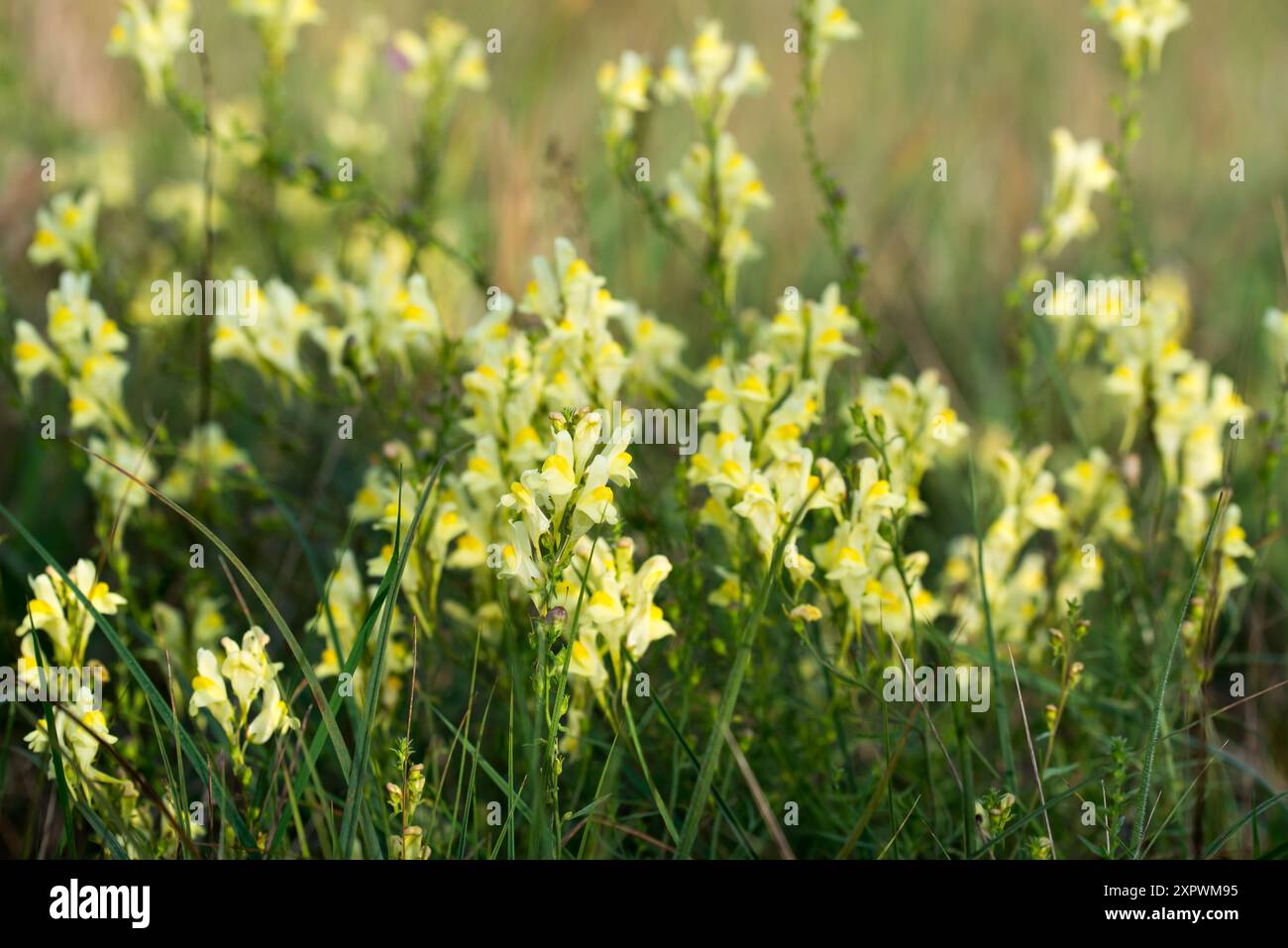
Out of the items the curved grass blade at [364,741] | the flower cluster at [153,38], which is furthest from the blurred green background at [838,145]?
the curved grass blade at [364,741]

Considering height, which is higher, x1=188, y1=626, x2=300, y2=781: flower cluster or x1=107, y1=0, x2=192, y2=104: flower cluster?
x1=107, y1=0, x2=192, y2=104: flower cluster

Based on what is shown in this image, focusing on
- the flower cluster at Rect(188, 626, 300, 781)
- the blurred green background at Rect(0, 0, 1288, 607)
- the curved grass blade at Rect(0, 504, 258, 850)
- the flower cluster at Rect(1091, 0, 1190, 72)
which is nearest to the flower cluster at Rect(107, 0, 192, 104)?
the blurred green background at Rect(0, 0, 1288, 607)

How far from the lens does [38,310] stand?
381 centimetres

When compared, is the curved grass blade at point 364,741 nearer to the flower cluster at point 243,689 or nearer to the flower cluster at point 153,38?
the flower cluster at point 243,689

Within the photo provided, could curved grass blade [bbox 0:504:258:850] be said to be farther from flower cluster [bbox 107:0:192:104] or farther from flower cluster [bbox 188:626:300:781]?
flower cluster [bbox 107:0:192:104]

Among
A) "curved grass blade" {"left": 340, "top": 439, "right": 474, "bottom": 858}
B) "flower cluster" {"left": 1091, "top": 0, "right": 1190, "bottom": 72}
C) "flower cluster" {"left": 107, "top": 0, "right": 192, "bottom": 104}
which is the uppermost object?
"flower cluster" {"left": 107, "top": 0, "right": 192, "bottom": 104}

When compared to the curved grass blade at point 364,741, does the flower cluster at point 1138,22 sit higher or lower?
higher

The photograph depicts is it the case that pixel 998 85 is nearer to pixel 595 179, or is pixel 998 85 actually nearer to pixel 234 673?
pixel 595 179

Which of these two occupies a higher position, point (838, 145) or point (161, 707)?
point (838, 145)

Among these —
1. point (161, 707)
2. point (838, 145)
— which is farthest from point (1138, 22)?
point (838, 145)

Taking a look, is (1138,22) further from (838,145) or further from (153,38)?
(838,145)

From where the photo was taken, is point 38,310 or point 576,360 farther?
point 38,310
